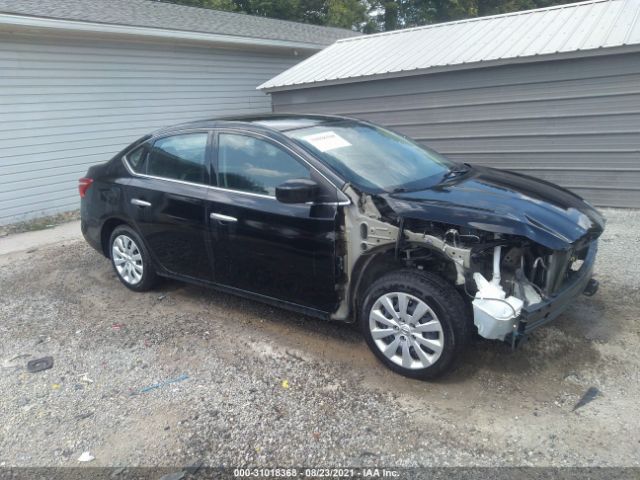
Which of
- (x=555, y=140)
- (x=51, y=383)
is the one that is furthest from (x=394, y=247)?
(x=555, y=140)

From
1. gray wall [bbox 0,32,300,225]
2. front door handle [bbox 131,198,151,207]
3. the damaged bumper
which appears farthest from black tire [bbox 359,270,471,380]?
gray wall [bbox 0,32,300,225]

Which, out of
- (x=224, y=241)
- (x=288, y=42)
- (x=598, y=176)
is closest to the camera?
(x=224, y=241)

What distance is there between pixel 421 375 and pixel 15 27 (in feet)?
26.9

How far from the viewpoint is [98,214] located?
517 centimetres

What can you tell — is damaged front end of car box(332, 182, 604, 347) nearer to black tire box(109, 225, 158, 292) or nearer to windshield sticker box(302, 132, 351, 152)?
windshield sticker box(302, 132, 351, 152)

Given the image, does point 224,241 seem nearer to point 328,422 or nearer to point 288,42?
point 328,422

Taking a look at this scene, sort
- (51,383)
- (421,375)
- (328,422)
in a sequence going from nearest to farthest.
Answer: (328,422) < (421,375) < (51,383)

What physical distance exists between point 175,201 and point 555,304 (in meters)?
3.03

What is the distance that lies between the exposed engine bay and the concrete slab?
5.46 meters

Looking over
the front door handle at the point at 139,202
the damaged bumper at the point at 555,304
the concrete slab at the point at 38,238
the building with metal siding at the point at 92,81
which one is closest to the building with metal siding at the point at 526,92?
the building with metal siding at the point at 92,81

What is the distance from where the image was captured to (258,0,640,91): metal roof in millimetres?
7152

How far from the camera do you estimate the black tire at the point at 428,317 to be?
3133 millimetres

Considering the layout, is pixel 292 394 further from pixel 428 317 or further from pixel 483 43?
pixel 483 43

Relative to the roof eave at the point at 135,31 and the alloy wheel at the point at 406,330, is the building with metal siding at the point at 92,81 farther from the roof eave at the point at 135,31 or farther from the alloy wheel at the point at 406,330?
the alloy wheel at the point at 406,330
